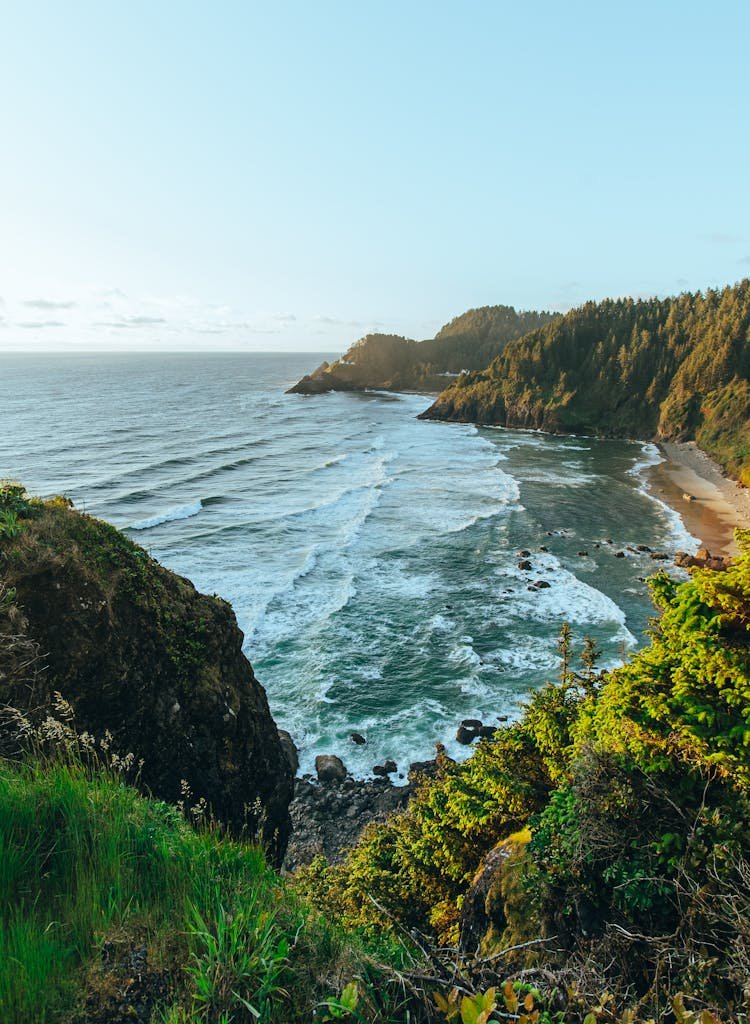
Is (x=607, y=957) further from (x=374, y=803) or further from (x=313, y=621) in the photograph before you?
(x=313, y=621)

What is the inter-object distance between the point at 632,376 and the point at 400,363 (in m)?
82.7

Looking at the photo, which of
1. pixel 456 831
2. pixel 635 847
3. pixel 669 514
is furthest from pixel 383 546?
pixel 635 847

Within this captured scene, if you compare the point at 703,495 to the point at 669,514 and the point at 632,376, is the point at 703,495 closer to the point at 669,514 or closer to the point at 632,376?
the point at 669,514

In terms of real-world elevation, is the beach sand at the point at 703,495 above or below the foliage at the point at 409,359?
below

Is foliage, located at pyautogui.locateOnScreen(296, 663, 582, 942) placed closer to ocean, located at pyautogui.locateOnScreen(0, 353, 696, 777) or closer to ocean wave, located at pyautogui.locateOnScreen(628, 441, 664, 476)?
ocean, located at pyautogui.locateOnScreen(0, 353, 696, 777)

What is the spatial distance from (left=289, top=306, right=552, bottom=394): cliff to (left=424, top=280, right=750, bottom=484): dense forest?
49.5 meters

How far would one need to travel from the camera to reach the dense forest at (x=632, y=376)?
7752cm

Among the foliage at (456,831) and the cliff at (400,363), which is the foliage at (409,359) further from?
the foliage at (456,831)

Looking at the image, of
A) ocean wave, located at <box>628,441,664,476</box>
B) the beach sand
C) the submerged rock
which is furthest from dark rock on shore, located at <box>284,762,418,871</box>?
ocean wave, located at <box>628,441,664,476</box>

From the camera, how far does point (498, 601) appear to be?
2881cm

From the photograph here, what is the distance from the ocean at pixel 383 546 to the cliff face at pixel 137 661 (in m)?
7.64

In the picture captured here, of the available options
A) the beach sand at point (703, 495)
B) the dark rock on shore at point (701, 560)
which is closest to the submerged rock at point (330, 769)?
the dark rock on shore at point (701, 560)

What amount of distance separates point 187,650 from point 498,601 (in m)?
20.4

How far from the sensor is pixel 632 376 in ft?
304
